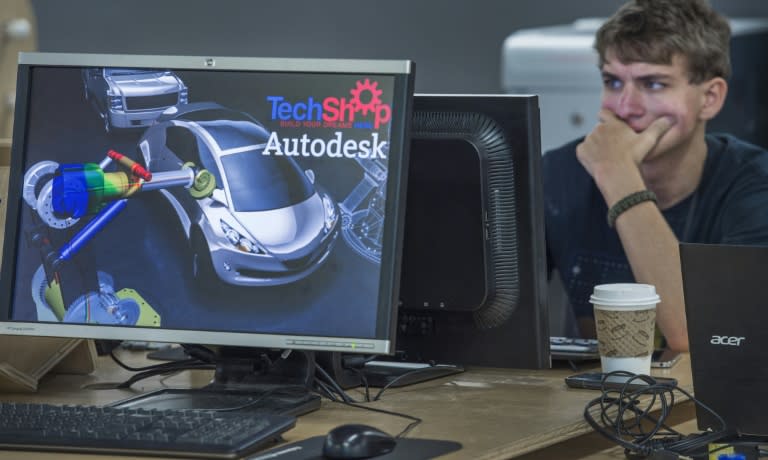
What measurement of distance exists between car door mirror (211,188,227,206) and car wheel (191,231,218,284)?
0.15 feet

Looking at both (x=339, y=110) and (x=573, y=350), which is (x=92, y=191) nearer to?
(x=339, y=110)

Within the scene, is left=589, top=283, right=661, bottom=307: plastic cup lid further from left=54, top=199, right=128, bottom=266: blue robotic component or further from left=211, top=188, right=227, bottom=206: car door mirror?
left=54, top=199, right=128, bottom=266: blue robotic component

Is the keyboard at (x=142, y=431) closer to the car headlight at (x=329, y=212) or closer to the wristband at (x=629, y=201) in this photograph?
the car headlight at (x=329, y=212)

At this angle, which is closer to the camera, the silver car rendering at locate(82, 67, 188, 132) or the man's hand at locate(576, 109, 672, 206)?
the silver car rendering at locate(82, 67, 188, 132)

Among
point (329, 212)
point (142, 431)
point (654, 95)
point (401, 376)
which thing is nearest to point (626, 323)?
point (401, 376)

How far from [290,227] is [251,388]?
22 cm

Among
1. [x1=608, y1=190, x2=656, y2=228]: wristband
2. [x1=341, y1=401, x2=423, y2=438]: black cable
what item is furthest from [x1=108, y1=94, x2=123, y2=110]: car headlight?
[x1=608, y1=190, x2=656, y2=228]: wristband

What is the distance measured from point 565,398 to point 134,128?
0.63 meters

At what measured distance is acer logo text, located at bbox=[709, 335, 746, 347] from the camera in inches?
54.5

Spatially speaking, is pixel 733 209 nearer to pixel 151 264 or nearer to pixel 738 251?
pixel 738 251

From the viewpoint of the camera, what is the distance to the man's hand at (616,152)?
2.32m

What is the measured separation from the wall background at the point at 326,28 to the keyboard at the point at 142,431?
2.74 m

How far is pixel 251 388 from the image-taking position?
1.54m

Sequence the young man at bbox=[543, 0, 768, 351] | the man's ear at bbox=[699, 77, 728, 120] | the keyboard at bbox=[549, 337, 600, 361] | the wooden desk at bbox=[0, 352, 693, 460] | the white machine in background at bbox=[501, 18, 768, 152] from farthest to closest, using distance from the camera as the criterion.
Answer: the white machine in background at bbox=[501, 18, 768, 152] < the man's ear at bbox=[699, 77, 728, 120] < the young man at bbox=[543, 0, 768, 351] < the keyboard at bbox=[549, 337, 600, 361] < the wooden desk at bbox=[0, 352, 693, 460]
